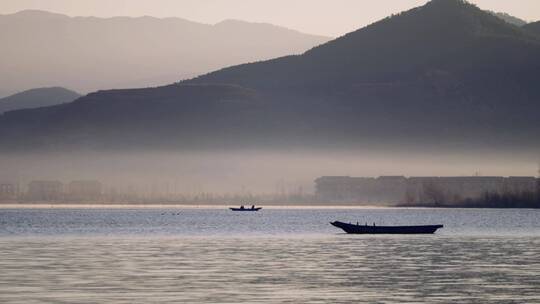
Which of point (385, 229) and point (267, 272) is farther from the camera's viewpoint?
point (385, 229)

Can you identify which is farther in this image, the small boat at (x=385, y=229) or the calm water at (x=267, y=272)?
the small boat at (x=385, y=229)

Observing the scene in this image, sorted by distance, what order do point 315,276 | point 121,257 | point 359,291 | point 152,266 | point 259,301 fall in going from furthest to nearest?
1. point 121,257
2. point 152,266
3. point 315,276
4. point 359,291
5. point 259,301

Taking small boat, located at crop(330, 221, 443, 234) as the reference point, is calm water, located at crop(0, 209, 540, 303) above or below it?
below

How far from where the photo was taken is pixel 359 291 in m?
81.3

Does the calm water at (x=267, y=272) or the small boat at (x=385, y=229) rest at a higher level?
the small boat at (x=385, y=229)

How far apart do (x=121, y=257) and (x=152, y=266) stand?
1382 centimetres

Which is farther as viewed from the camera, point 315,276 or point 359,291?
point 315,276

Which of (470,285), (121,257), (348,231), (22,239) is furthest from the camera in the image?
(348,231)

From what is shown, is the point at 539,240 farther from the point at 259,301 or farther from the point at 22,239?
the point at 259,301

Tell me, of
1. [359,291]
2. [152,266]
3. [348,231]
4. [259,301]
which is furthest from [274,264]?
[348,231]

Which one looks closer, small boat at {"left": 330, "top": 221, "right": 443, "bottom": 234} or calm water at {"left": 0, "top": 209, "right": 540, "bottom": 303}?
calm water at {"left": 0, "top": 209, "right": 540, "bottom": 303}

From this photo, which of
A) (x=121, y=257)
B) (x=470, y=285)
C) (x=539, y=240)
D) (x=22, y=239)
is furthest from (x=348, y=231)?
(x=470, y=285)

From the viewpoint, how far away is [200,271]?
96875mm

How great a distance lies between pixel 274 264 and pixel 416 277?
1632 cm
